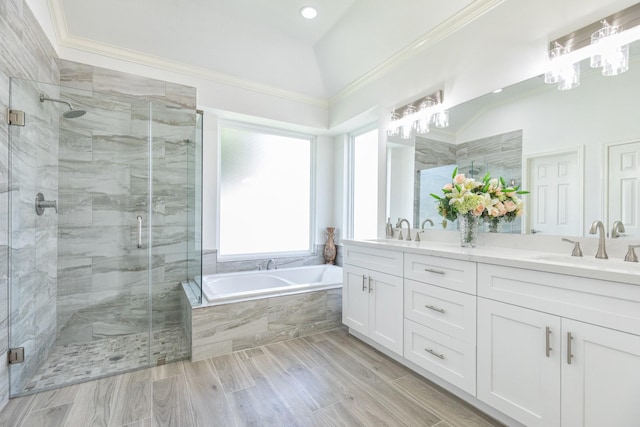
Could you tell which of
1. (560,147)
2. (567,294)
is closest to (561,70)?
(560,147)

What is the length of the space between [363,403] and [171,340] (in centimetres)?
172

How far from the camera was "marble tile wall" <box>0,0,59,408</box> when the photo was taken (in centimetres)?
161

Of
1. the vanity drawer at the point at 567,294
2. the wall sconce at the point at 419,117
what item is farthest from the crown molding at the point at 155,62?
the vanity drawer at the point at 567,294

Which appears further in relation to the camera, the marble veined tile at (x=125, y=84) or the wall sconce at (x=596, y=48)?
the marble veined tile at (x=125, y=84)

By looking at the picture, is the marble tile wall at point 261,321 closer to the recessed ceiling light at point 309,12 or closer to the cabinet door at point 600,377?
the cabinet door at point 600,377

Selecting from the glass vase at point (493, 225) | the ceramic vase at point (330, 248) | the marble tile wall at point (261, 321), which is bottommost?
the marble tile wall at point (261, 321)

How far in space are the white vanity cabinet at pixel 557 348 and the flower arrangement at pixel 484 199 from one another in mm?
543

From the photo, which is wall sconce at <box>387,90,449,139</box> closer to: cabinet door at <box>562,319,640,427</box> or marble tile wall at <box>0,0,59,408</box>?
cabinet door at <box>562,319,640,427</box>

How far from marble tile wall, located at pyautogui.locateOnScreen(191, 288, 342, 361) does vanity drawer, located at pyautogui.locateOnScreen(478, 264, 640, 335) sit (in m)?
1.53

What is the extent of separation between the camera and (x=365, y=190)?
11.8 ft

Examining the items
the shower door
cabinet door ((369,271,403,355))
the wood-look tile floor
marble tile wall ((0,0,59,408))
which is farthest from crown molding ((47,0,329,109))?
the wood-look tile floor

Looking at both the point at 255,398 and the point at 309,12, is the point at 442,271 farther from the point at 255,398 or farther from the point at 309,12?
the point at 309,12

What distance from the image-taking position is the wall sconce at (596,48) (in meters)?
1.42

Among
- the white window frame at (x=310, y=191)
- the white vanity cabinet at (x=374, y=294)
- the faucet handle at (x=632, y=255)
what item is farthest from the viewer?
the white window frame at (x=310, y=191)
